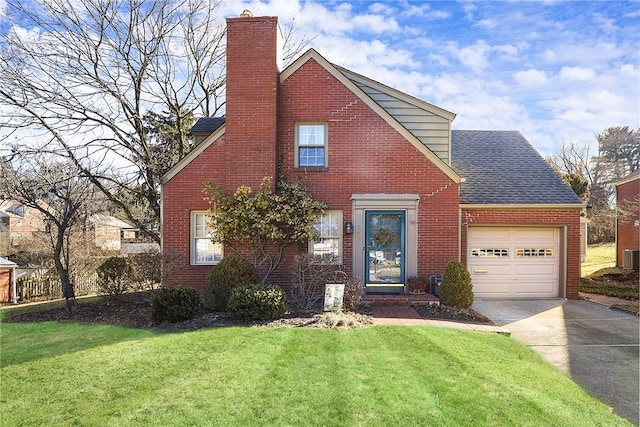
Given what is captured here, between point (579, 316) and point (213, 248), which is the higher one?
point (213, 248)

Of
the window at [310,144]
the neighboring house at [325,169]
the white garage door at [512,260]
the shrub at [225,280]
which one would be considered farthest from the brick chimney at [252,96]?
the white garage door at [512,260]

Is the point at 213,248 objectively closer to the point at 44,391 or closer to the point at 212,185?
the point at 212,185

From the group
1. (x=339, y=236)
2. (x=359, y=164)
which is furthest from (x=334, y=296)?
(x=359, y=164)

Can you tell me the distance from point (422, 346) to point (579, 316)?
553cm

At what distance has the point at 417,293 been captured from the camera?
9.92 meters

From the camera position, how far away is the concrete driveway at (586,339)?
5109 mm

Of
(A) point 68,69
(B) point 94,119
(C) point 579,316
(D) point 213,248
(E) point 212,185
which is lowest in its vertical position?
(C) point 579,316

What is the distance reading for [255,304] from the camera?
7547 mm

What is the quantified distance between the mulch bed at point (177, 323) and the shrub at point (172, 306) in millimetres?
148

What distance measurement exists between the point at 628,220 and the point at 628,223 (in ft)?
2.31

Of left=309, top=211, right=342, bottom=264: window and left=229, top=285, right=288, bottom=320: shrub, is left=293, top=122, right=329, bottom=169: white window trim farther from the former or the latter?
left=229, top=285, right=288, bottom=320: shrub

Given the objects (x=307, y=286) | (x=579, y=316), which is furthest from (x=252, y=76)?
(x=579, y=316)

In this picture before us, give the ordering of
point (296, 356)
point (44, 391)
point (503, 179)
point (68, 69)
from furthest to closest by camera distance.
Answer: point (68, 69) → point (503, 179) → point (296, 356) → point (44, 391)

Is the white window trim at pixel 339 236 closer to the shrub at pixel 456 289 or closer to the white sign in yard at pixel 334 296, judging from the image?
the white sign in yard at pixel 334 296
